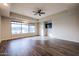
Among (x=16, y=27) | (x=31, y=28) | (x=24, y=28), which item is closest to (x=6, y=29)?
(x=16, y=27)

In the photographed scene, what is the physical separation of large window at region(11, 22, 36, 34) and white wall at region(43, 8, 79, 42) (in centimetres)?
368

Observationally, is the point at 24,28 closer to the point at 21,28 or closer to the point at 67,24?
the point at 21,28

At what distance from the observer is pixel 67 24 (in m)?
6.80

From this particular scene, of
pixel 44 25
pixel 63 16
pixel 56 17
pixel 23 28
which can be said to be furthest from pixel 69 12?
pixel 23 28

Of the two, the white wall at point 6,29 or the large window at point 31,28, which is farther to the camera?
the large window at point 31,28

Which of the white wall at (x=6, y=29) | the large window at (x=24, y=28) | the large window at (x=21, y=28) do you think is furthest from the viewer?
the large window at (x=24, y=28)

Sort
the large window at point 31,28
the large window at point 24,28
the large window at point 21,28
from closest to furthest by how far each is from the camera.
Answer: the large window at point 21,28 < the large window at point 24,28 < the large window at point 31,28

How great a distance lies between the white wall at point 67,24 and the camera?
6.03 metres

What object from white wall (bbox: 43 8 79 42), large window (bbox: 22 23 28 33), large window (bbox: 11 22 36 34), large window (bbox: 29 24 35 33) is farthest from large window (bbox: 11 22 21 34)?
white wall (bbox: 43 8 79 42)

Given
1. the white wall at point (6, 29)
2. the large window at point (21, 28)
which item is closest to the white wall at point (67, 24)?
the large window at point (21, 28)

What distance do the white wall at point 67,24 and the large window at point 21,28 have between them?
3681 mm

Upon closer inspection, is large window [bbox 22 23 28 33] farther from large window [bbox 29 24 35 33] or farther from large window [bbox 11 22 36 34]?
large window [bbox 29 24 35 33]

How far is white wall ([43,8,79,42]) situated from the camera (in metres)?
6.03

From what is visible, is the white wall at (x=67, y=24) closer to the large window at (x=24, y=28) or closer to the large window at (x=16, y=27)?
the large window at (x=24, y=28)
